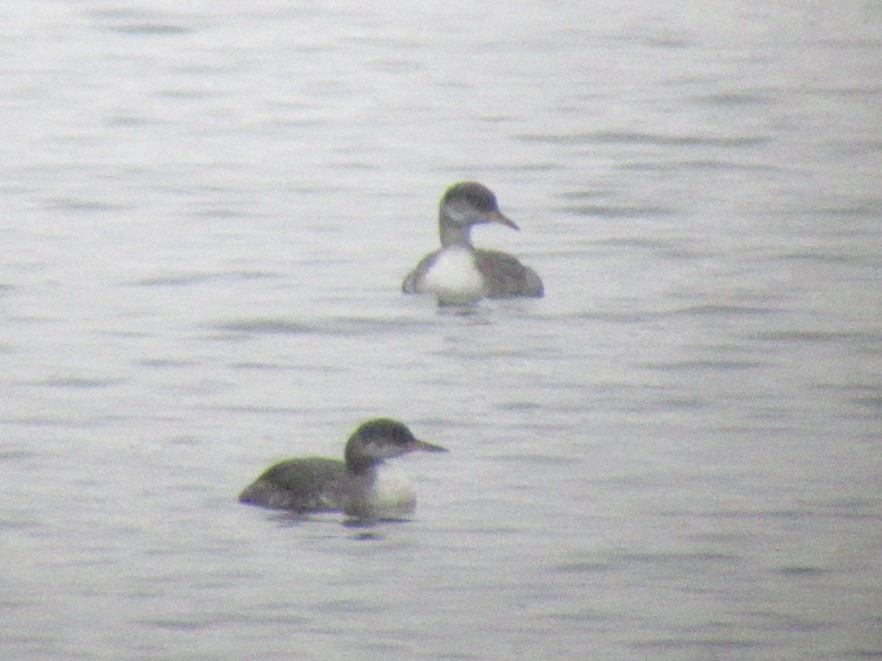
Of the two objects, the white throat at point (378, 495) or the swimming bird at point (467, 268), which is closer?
the white throat at point (378, 495)

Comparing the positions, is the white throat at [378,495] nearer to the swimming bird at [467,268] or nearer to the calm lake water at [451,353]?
the calm lake water at [451,353]

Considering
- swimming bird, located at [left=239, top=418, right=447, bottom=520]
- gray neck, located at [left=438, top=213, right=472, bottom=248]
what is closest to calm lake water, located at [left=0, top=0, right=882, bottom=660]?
A: swimming bird, located at [left=239, top=418, right=447, bottom=520]

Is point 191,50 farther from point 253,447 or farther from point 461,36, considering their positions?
point 253,447

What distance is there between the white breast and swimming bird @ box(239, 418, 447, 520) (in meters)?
5.03

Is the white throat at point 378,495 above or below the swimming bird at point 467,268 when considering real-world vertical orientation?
below

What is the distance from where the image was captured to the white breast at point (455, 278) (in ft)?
59.0

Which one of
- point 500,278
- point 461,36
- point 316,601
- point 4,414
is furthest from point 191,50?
point 316,601

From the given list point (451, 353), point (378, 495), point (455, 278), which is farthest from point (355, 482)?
point (455, 278)

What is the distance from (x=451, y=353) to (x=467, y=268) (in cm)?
147

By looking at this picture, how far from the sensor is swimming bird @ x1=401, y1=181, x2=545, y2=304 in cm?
1800

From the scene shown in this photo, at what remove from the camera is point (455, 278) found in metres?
18.0

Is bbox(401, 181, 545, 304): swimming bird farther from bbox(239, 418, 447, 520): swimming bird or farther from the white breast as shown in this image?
bbox(239, 418, 447, 520): swimming bird

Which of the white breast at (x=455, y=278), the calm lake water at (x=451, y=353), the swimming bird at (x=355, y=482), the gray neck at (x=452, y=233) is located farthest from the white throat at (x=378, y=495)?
the gray neck at (x=452, y=233)

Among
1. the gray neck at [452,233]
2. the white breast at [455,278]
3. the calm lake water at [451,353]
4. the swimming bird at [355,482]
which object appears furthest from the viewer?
the gray neck at [452,233]
